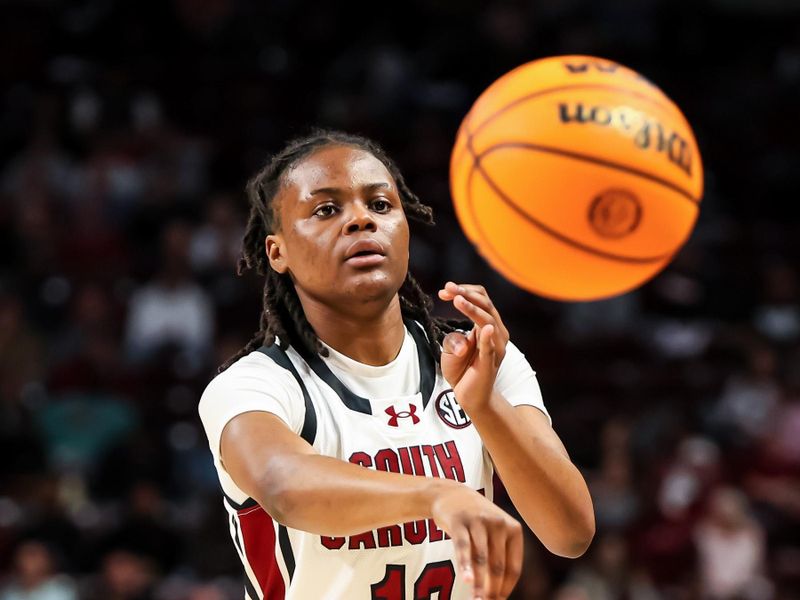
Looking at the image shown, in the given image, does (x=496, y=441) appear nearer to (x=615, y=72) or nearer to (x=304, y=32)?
(x=615, y=72)

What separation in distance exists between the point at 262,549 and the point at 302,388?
15.8 inches

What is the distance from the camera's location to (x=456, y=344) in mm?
2752

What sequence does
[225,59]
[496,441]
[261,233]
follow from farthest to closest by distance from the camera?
1. [225,59]
2. [261,233]
3. [496,441]

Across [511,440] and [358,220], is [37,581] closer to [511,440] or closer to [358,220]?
[358,220]

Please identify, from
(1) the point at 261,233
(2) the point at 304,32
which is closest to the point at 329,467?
(1) the point at 261,233

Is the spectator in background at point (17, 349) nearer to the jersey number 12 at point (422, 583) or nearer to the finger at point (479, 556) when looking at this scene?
the jersey number 12 at point (422, 583)

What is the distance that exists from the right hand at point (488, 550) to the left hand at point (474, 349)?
24.6 inches

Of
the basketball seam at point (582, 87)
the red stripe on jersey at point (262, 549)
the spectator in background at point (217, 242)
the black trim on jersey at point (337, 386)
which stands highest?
the spectator in background at point (217, 242)

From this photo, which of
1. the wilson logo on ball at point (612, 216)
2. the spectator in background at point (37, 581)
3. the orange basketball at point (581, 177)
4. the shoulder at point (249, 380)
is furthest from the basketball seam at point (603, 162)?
the spectator in background at point (37, 581)

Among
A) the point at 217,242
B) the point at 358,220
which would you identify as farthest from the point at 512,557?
the point at 217,242

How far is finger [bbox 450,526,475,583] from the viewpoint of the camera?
2.05 meters

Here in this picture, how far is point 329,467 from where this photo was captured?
8.18ft

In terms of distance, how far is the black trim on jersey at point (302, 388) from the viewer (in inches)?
116

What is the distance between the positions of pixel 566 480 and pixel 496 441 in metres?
0.19
